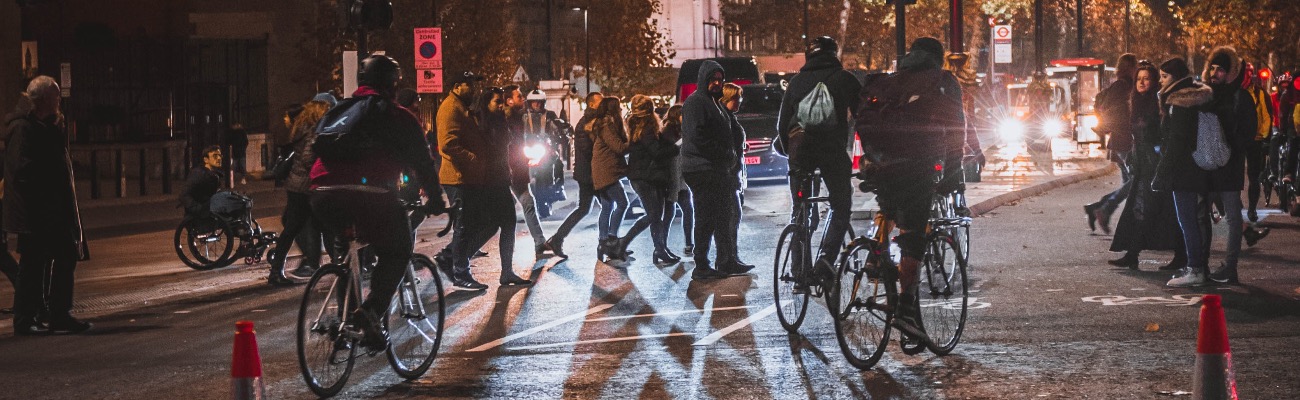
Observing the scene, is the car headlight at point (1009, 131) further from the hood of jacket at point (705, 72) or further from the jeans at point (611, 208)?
the hood of jacket at point (705, 72)

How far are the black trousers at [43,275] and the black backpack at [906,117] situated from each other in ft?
Answer: 17.6

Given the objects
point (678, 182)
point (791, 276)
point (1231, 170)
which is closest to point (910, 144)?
point (791, 276)

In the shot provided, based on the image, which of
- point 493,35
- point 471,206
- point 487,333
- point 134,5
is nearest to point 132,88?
point 134,5

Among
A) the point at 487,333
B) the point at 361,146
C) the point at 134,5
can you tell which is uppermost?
the point at 134,5

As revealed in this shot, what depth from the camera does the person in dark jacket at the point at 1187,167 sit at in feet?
38.6

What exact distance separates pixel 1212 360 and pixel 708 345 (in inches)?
159

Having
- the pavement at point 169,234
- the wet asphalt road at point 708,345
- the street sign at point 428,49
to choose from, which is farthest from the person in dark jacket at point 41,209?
the street sign at point 428,49

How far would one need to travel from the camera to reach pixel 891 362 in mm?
8719

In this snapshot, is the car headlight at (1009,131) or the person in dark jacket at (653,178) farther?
the car headlight at (1009,131)

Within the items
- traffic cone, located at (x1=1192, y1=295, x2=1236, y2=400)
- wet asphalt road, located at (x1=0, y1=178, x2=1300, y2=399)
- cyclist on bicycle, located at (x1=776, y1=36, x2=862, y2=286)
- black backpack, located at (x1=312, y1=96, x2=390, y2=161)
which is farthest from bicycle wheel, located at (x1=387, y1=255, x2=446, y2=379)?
traffic cone, located at (x1=1192, y1=295, x2=1236, y2=400)

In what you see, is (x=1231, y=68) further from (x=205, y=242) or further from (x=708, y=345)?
(x=205, y=242)

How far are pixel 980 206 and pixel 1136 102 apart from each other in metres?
6.66

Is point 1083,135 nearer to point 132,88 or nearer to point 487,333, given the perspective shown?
point 132,88

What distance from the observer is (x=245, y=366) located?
5949mm
